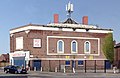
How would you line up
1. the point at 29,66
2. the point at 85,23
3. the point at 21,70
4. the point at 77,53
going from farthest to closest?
the point at 85,23, the point at 77,53, the point at 29,66, the point at 21,70

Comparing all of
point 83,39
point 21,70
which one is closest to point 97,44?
point 83,39

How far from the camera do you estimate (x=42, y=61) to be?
253 feet

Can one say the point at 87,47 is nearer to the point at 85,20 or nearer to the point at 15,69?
the point at 85,20

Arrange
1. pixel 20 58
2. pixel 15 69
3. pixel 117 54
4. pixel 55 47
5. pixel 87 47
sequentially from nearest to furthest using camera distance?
pixel 15 69
pixel 55 47
pixel 20 58
pixel 87 47
pixel 117 54

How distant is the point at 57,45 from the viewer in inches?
3098

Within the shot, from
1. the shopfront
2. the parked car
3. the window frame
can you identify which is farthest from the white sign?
the parked car

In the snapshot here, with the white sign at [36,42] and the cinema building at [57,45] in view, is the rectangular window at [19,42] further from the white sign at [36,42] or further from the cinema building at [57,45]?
the white sign at [36,42]

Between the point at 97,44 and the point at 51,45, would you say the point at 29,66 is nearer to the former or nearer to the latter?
the point at 51,45

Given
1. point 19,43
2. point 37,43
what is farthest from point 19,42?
point 37,43

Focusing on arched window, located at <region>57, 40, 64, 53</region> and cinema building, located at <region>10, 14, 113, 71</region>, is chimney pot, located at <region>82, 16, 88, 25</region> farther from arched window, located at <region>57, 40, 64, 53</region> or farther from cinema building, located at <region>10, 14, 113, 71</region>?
arched window, located at <region>57, 40, 64, 53</region>

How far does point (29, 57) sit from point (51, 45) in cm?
562

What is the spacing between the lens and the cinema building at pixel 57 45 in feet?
252

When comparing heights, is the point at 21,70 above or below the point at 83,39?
below

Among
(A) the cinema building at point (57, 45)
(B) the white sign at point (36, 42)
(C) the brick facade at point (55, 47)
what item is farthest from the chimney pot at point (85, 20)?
(B) the white sign at point (36, 42)
